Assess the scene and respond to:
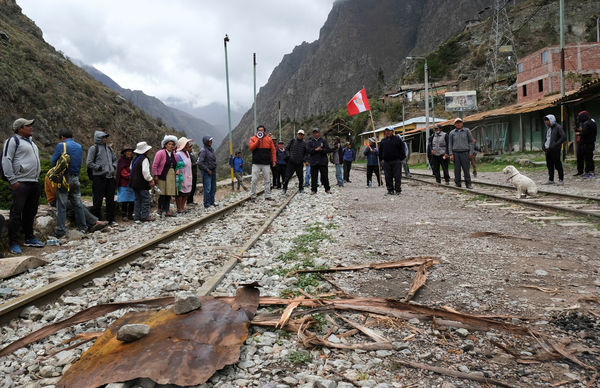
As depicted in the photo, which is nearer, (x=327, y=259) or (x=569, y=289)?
(x=569, y=289)

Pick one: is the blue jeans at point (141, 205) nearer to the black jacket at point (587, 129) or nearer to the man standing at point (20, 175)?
the man standing at point (20, 175)

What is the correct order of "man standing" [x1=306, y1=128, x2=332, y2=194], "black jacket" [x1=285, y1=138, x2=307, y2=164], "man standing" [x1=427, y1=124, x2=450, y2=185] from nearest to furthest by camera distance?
"man standing" [x1=306, y1=128, x2=332, y2=194], "black jacket" [x1=285, y1=138, x2=307, y2=164], "man standing" [x1=427, y1=124, x2=450, y2=185]

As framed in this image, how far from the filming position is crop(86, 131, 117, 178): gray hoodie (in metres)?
8.04

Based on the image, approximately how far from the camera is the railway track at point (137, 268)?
3625 millimetres

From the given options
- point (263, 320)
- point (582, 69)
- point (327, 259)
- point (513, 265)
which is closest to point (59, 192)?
point (327, 259)

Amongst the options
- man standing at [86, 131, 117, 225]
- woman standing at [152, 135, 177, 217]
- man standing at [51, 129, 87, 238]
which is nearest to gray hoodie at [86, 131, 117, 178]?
man standing at [86, 131, 117, 225]

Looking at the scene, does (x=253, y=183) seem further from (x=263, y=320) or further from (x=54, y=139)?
(x=54, y=139)

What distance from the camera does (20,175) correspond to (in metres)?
5.99

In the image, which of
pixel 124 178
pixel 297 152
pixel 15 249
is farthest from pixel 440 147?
pixel 15 249

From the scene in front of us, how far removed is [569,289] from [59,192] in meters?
7.62

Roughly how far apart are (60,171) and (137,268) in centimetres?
345

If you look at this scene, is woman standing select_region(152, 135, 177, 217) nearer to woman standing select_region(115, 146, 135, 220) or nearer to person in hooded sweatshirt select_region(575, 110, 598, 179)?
woman standing select_region(115, 146, 135, 220)

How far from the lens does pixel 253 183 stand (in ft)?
39.3

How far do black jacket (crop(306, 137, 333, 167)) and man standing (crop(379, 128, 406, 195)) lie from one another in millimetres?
1868
